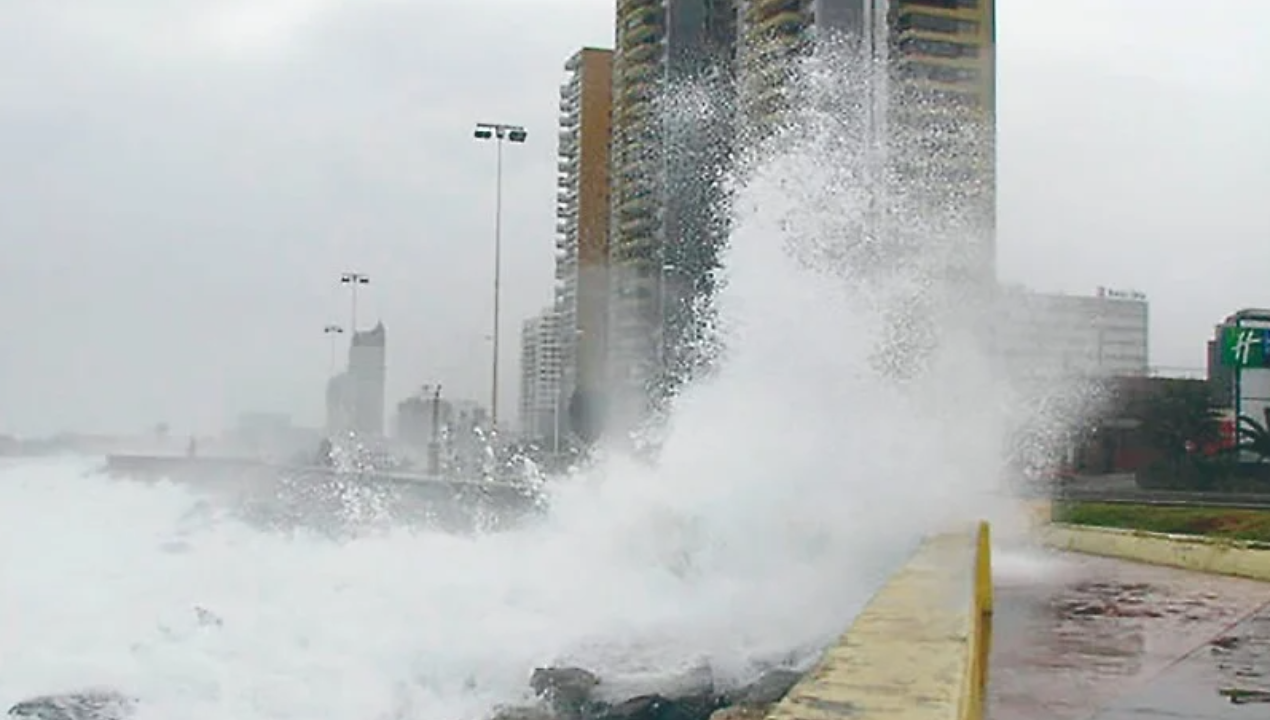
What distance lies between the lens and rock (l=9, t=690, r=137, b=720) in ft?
40.1

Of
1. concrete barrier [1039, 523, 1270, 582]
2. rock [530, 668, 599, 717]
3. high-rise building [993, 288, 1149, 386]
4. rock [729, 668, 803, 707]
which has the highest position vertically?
high-rise building [993, 288, 1149, 386]

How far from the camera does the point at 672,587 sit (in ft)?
47.1

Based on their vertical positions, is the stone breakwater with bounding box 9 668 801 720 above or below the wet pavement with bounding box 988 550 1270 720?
below

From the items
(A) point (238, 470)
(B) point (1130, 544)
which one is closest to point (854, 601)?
(B) point (1130, 544)

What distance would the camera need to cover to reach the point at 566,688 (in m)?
10.1

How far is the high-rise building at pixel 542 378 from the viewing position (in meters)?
55.4

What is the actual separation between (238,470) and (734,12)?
109ft

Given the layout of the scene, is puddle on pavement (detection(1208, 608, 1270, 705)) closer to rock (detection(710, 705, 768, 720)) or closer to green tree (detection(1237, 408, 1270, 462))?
rock (detection(710, 705, 768, 720))

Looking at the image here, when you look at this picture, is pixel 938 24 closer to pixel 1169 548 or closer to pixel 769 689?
pixel 1169 548

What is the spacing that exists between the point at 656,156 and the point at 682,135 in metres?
1.59

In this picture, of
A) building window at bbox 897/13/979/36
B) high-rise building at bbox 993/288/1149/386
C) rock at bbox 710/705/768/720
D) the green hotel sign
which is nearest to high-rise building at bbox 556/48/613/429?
building window at bbox 897/13/979/36

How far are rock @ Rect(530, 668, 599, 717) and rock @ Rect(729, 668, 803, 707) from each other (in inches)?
44.8

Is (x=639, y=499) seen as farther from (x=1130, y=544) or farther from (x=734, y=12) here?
(x=734, y=12)

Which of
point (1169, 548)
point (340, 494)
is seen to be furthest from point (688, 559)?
point (340, 494)
